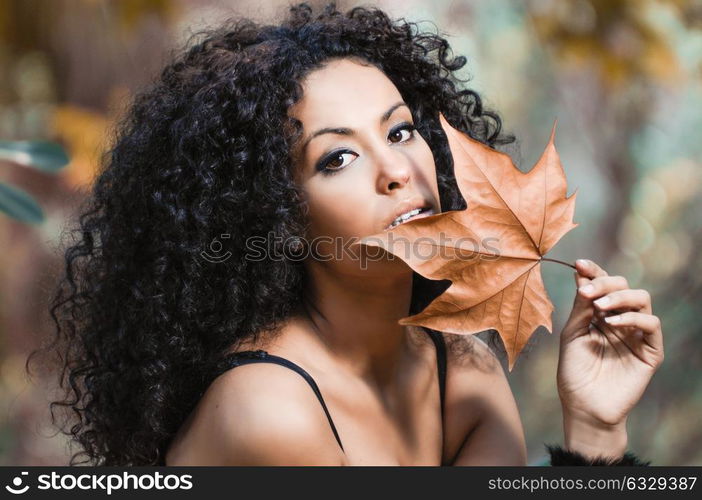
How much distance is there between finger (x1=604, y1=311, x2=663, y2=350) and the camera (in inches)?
49.8

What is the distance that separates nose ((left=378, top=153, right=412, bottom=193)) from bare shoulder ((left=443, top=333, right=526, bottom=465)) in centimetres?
50

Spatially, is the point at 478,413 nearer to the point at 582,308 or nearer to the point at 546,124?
the point at 582,308

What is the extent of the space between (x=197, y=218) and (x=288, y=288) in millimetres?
198

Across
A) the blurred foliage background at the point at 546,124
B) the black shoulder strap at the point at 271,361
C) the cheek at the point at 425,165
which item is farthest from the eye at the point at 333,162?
the blurred foliage background at the point at 546,124

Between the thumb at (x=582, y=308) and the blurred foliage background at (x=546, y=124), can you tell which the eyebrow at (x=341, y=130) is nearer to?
the thumb at (x=582, y=308)

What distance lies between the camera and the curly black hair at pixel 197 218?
1.38 m

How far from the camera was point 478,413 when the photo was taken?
1.60 metres

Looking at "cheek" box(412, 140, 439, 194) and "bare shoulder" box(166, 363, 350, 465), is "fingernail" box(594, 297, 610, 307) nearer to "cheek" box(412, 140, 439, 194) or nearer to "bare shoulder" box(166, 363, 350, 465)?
"cheek" box(412, 140, 439, 194)

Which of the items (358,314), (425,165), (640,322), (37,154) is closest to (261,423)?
(358,314)

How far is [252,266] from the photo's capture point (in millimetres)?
1415

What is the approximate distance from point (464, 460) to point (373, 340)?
1.02 feet

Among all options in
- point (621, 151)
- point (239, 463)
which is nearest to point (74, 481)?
point (239, 463)

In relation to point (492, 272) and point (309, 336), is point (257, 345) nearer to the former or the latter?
point (309, 336)

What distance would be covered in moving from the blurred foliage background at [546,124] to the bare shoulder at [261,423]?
156 cm
